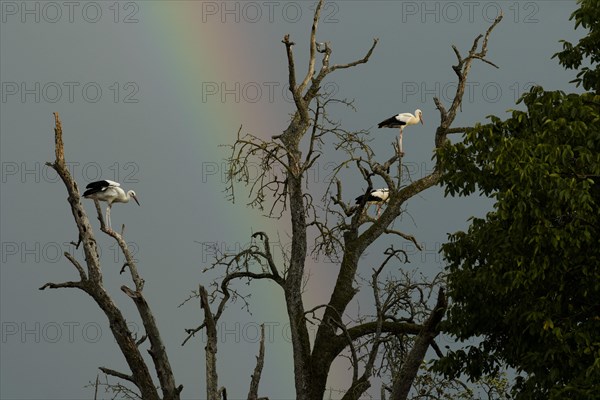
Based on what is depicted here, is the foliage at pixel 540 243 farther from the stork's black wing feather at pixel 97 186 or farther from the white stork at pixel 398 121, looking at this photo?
the stork's black wing feather at pixel 97 186

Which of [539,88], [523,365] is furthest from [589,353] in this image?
[539,88]

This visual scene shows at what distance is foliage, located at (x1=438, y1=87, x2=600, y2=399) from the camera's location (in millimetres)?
13250

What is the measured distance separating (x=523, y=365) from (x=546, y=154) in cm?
319

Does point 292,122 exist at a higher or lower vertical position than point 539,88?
higher

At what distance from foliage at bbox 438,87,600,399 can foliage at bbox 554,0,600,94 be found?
1520 millimetres

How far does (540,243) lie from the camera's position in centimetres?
1330

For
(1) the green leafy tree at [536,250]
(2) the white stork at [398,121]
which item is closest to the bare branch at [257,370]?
(1) the green leafy tree at [536,250]

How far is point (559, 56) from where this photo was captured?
668 inches

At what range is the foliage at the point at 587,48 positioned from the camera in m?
16.0

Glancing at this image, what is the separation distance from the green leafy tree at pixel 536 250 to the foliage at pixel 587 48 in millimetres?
859

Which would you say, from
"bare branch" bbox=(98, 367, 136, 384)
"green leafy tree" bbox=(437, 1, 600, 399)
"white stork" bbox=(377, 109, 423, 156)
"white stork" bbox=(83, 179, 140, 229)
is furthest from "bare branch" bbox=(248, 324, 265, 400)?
"white stork" bbox=(377, 109, 423, 156)

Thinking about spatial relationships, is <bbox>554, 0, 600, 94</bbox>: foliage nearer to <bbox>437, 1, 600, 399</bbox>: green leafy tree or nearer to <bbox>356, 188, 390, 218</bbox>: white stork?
<bbox>437, 1, 600, 399</bbox>: green leafy tree

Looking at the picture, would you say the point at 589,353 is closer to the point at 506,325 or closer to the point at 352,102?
the point at 506,325

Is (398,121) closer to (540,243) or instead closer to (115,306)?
(115,306)
